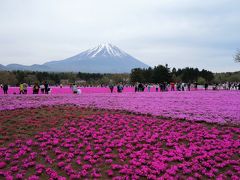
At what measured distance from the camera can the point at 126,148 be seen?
12.9 meters

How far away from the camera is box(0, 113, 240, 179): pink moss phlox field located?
1055cm

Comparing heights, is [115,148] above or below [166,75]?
below

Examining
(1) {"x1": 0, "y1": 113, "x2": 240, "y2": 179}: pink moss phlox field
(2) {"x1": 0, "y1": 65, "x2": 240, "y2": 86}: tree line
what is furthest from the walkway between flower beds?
(2) {"x1": 0, "y1": 65, "x2": 240, "y2": 86}: tree line

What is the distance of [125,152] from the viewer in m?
12.2

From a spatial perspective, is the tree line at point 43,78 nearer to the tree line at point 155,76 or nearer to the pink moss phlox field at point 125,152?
the tree line at point 155,76

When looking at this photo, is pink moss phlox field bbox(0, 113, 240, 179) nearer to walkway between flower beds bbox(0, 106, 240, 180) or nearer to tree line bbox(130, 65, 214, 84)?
walkway between flower beds bbox(0, 106, 240, 180)

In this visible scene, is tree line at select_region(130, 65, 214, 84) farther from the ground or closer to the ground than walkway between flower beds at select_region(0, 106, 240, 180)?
farther from the ground

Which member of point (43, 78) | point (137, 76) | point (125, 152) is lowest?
point (125, 152)

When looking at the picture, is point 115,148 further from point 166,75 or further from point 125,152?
point 166,75

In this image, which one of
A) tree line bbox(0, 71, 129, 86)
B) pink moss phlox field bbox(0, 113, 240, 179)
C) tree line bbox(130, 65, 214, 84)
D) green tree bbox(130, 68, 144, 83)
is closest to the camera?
pink moss phlox field bbox(0, 113, 240, 179)

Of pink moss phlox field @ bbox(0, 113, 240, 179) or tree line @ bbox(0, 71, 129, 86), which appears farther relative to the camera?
tree line @ bbox(0, 71, 129, 86)

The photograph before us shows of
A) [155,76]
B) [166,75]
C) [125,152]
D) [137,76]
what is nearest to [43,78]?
[137,76]

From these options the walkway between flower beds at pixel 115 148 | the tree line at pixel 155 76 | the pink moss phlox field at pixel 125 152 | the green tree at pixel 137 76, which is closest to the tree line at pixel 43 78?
the tree line at pixel 155 76

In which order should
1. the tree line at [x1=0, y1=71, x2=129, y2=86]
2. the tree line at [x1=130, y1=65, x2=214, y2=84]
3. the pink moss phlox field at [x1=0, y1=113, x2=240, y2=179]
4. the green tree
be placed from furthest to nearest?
the tree line at [x1=0, y1=71, x2=129, y2=86] → the green tree → the tree line at [x1=130, y1=65, x2=214, y2=84] → the pink moss phlox field at [x1=0, y1=113, x2=240, y2=179]
